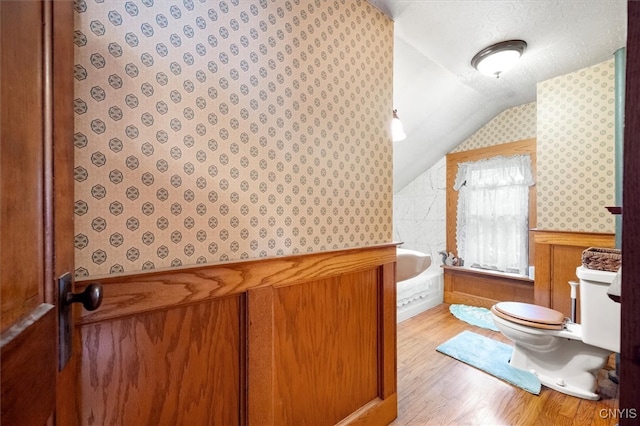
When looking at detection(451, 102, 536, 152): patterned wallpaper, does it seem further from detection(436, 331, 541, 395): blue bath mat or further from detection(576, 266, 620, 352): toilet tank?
detection(436, 331, 541, 395): blue bath mat

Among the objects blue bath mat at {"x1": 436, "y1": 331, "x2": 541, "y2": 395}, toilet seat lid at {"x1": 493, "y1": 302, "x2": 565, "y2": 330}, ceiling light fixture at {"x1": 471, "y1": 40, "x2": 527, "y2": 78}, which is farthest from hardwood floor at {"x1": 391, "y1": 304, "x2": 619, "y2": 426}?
ceiling light fixture at {"x1": 471, "y1": 40, "x2": 527, "y2": 78}

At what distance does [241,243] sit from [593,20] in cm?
239

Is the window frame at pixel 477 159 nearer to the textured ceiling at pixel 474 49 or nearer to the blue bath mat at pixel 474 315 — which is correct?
the textured ceiling at pixel 474 49

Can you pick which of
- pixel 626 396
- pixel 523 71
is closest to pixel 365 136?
pixel 626 396

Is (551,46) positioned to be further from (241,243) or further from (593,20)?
(241,243)

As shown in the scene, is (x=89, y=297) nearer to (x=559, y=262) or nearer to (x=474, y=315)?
(x=559, y=262)

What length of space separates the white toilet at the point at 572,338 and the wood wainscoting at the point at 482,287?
3.68ft

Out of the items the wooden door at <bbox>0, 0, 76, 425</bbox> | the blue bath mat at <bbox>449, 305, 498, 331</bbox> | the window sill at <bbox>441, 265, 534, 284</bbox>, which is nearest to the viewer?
the wooden door at <bbox>0, 0, 76, 425</bbox>

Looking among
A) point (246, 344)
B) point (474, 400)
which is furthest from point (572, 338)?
point (246, 344)

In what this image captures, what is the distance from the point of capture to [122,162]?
75 cm

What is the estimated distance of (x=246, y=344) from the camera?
98 cm

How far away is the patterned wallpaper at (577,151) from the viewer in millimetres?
2143

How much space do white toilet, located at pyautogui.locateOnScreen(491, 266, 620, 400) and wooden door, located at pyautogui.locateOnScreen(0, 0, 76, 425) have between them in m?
2.32

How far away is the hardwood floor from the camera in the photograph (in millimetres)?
1520
